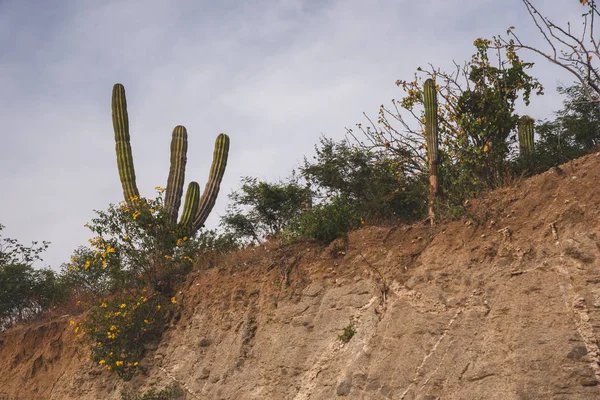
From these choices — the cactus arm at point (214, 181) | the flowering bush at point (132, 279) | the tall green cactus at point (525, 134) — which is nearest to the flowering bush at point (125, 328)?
the flowering bush at point (132, 279)

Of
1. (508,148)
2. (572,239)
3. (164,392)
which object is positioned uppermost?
(508,148)

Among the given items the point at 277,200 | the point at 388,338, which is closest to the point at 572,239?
the point at 388,338

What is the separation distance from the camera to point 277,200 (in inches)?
786

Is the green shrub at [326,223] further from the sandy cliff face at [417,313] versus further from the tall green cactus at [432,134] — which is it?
the tall green cactus at [432,134]

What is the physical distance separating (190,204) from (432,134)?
6.92 metres

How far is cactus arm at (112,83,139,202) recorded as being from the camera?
17.6 meters

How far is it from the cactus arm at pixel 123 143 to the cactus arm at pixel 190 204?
123cm

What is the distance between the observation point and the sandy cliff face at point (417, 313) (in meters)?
8.52

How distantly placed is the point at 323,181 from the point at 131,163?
490cm

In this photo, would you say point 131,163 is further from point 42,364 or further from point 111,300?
point 42,364

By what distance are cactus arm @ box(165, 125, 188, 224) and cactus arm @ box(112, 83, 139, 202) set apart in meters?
0.85

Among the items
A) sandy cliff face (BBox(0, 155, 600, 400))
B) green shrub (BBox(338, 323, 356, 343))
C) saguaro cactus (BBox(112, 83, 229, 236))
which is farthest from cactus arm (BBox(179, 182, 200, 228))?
green shrub (BBox(338, 323, 356, 343))

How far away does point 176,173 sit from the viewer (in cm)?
1808

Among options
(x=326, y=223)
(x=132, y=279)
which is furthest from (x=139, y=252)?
(x=326, y=223)
